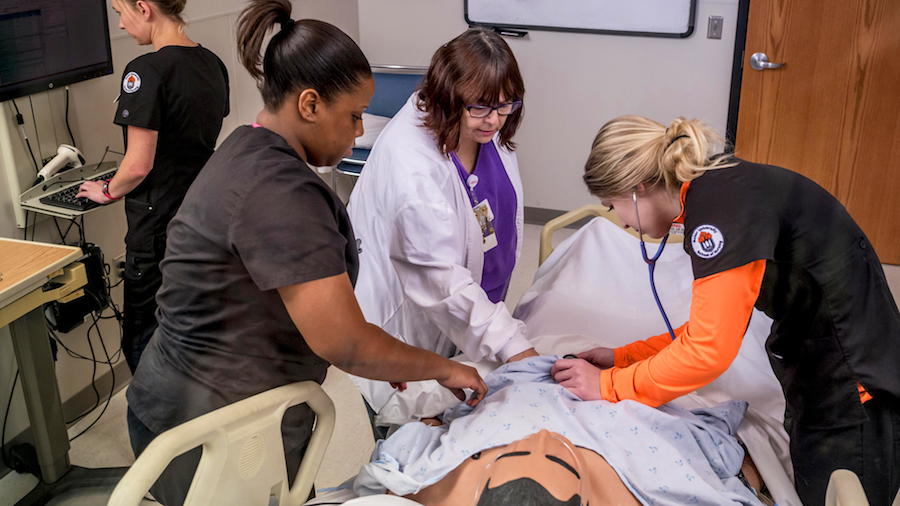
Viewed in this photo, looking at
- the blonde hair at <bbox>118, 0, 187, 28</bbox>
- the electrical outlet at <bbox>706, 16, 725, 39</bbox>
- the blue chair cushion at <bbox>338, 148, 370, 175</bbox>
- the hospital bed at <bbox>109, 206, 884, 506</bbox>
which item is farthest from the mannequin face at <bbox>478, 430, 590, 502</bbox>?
the electrical outlet at <bbox>706, 16, 725, 39</bbox>

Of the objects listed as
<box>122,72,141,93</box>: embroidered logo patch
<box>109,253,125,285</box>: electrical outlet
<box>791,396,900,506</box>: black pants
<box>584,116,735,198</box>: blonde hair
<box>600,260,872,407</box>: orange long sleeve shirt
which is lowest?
<box>109,253,125,285</box>: electrical outlet

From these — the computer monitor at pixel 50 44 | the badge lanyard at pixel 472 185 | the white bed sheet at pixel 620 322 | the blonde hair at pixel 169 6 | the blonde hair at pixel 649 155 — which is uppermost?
the blonde hair at pixel 169 6

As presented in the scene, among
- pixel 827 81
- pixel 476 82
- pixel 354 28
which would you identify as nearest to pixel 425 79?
pixel 476 82

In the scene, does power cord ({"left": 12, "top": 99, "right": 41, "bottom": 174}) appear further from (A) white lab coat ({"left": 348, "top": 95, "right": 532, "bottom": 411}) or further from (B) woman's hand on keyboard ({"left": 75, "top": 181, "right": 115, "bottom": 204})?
(A) white lab coat ({"left": 348, "top": 95, "right": 532, "bottom": 411})

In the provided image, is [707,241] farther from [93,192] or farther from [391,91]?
[391,91]

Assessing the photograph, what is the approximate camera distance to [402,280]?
1.48 m

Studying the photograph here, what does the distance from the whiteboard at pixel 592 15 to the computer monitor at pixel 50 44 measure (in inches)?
75.7

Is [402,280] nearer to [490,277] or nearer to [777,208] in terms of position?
[490,277]

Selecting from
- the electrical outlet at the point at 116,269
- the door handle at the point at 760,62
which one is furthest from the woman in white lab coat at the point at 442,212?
the door handle at the point at 760,62

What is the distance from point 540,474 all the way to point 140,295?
1472 millimetres

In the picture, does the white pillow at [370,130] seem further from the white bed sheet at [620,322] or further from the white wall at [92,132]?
the white bed sheet at [620,322]

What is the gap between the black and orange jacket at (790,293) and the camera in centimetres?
99

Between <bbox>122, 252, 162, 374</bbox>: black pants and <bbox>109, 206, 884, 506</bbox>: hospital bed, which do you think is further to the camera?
<bbox>122, 252, 162, 374</bbox>: black pants

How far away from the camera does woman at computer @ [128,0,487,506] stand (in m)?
0.90
